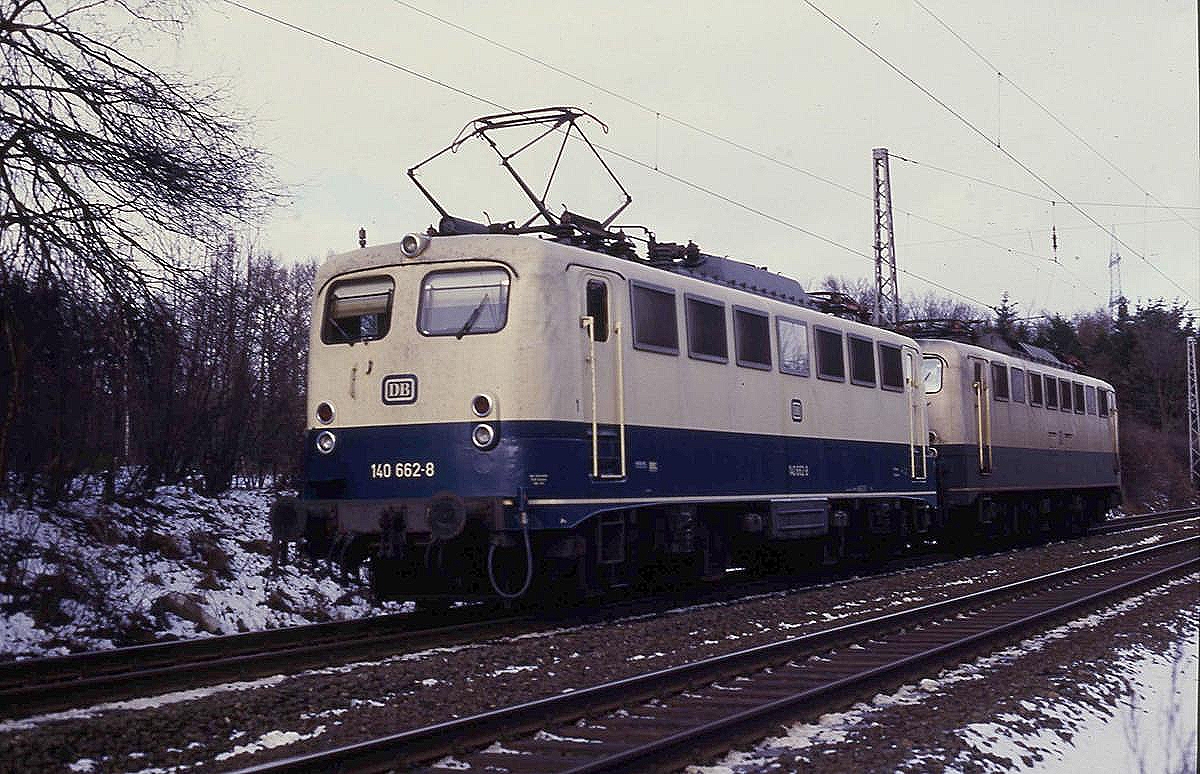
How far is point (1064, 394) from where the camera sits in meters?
26.6

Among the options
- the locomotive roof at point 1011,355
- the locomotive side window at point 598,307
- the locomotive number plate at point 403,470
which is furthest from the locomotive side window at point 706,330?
the locomotive roof at point 1011,355

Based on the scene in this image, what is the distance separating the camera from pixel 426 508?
11.0 meters

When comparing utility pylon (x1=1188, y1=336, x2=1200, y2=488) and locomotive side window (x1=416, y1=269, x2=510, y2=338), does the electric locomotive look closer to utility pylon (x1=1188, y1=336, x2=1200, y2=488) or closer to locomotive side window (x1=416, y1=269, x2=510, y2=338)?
locomotive side window (x1=416, y1=269, x2=510, y2=338)

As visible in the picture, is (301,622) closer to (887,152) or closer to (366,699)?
(366,699)

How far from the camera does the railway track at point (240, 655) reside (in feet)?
26.5

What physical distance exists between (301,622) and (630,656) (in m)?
4.59

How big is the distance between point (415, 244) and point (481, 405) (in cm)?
172

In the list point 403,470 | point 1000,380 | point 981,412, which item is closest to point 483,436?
point 403,470

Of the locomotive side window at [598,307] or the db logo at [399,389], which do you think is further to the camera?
the locomotive side window at [598,307]

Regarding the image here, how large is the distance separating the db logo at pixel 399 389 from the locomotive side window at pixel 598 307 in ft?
5.64

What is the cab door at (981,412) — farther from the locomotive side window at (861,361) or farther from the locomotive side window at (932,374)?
the locomotive side window at (861,361)

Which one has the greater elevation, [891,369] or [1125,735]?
[891,369]

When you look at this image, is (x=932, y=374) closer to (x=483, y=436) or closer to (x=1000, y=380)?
(x=1000, y=380)

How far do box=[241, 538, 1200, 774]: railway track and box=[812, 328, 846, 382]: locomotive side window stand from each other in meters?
4.23
